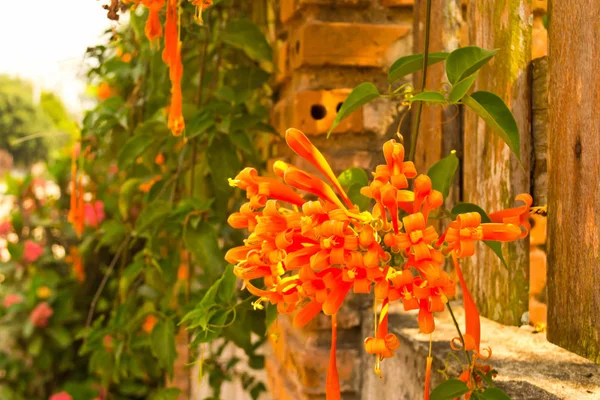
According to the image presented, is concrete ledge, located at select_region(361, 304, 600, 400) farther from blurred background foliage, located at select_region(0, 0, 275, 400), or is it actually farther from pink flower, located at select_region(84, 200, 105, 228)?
pink flower, located at select_region(84, 200, 105, 228)

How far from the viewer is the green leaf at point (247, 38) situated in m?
Answer: 1.36

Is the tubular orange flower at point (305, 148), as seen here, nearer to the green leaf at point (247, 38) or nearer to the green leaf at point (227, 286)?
the green leaf at point (227, 286)

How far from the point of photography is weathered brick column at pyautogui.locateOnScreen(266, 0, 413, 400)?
128 centimetres

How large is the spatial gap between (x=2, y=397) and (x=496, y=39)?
2709 millimetres

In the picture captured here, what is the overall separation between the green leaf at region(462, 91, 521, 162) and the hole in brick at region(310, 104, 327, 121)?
636 mm

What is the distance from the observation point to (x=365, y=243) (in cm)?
58

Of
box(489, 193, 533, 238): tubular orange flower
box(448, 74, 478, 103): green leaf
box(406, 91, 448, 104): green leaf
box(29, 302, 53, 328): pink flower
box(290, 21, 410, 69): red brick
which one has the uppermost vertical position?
box(290, 21, 410, 69): red brick

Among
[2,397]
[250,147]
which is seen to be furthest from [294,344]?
[2,397]

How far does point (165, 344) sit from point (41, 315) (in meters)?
1.78

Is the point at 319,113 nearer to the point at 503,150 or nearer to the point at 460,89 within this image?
the point at 503,150

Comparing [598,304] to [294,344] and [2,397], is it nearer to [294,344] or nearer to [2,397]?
[294,344]

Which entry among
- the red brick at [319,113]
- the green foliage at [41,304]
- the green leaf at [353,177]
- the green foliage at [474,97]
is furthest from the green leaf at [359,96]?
the green foliage at [41,304]

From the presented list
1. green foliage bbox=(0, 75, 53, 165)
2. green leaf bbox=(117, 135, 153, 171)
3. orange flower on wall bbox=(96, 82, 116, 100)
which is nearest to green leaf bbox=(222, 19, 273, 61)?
green leaf bbox=(117, 135, 153, 171)

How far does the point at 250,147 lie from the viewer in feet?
4.41
